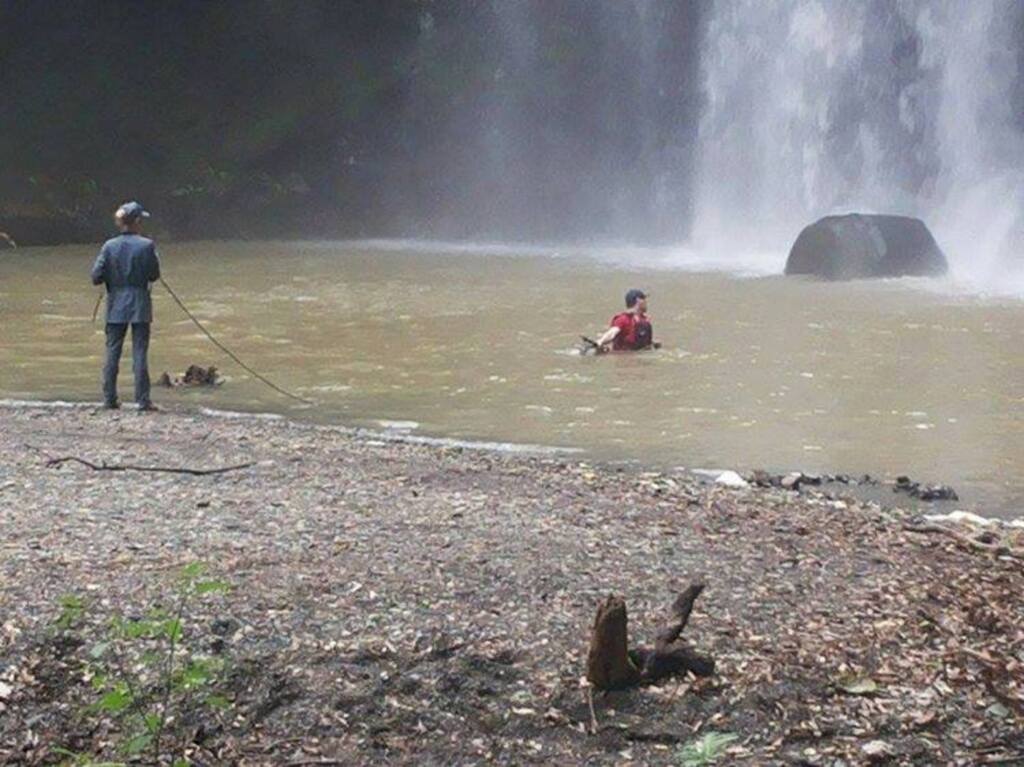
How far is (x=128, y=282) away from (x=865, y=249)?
17.2 metres

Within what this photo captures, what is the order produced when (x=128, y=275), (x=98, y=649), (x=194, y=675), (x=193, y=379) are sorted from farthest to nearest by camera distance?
1. (x=193, y=379)
2. (x=128, y=275)
3. (x=98, y=649)
4. (x=194, y=675)

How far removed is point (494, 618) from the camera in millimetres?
5773

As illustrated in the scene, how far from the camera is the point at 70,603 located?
527 cm

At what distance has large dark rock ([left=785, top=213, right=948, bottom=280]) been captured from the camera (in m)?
26.8

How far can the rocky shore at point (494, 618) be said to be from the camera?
4918mm

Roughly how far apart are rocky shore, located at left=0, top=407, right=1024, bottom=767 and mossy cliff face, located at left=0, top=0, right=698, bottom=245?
1228 inches

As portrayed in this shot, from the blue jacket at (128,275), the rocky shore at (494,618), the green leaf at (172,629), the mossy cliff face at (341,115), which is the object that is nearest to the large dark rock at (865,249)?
the mossy cliff face at (341,115)

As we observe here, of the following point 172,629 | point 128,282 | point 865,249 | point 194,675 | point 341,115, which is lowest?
point 194,675

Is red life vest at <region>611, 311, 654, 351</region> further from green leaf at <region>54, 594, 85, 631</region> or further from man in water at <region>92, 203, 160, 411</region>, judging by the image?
green leaf at <region>54, 594, 85, 631</region>

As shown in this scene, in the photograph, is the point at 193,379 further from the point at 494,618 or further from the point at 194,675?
the point at 194,675

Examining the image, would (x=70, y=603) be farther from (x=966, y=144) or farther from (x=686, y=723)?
(x=966, y=144)

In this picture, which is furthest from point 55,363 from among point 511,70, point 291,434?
point 511,70

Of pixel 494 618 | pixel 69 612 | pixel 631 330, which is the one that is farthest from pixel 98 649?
pixel 631 330

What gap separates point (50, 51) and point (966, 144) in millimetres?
22792
